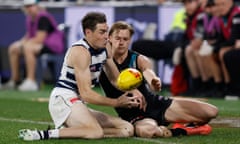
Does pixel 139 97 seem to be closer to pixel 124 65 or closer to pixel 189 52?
pixel 124 65

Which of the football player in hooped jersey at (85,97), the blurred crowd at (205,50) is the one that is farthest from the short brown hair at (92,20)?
the blurred crowd at (205,50)

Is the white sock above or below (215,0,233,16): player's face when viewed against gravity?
below

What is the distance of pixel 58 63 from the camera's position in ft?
65.5

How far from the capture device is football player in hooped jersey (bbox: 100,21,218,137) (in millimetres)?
10156

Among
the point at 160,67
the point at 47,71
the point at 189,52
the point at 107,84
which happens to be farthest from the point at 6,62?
the point at 107,84

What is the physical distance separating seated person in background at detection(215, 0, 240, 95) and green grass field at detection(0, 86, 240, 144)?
0.62m

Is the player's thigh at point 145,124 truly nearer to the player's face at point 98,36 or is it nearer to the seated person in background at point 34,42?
the player's face at point 98,36

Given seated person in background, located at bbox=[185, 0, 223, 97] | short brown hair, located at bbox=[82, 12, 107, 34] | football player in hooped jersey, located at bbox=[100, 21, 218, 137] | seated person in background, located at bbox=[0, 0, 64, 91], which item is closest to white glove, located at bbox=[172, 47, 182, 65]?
seated person in background, located at bbox=[185, 0, 223, 97]

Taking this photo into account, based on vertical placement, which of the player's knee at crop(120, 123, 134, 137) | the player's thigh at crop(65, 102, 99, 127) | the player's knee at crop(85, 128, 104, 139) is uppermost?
the player's thigh at crop(65, 102, 99, 127)

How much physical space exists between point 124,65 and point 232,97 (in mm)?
6192

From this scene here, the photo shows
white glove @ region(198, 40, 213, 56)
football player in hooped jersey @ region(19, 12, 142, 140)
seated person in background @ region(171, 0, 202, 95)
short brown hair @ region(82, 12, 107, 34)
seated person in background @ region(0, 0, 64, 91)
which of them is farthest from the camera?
seated person in background @ region(0, 0, 64, 91)

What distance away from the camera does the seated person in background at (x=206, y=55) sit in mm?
16484

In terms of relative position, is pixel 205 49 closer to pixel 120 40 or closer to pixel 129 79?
pixel 120 40

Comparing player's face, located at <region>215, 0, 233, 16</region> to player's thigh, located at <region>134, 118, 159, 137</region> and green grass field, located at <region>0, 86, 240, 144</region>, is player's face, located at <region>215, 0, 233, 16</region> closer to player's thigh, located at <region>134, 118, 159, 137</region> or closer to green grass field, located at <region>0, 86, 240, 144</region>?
green grass field, located at <region>0, 86, 240, 144</region>
